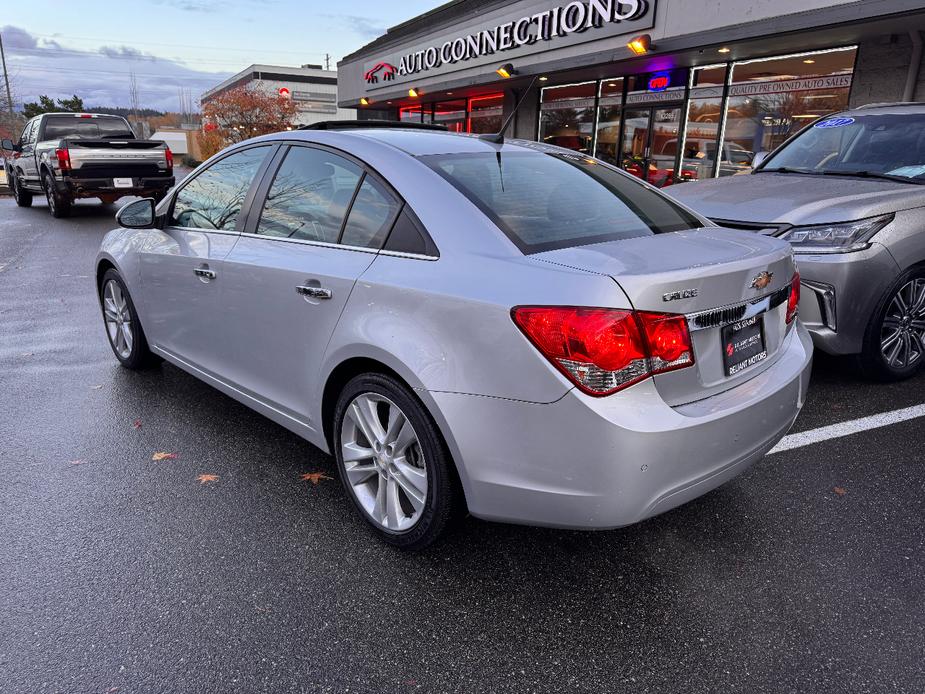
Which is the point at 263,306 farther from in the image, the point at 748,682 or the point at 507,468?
the point at 748,682

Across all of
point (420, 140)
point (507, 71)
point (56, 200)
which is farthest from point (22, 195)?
point (420, 140)

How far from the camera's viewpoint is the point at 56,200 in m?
13.9

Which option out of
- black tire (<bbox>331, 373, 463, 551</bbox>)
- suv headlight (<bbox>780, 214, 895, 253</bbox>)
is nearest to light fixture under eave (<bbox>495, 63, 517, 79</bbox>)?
suv headlight (<bbox>780, 214, 895, 253</bbox>)

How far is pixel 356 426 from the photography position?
2875 millimetres

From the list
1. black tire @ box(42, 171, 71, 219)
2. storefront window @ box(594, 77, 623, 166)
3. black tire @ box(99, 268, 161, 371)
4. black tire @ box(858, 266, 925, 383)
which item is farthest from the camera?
storefront window @ box(594, 77, 623, 166)

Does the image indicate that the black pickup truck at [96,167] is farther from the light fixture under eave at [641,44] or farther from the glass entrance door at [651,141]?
the glass entrance door at [651,141]

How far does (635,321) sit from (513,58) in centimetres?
1591

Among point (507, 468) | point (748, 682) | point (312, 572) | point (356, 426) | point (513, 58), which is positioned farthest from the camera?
point (513, 58)

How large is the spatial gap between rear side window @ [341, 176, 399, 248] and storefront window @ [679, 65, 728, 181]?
37.4 feet

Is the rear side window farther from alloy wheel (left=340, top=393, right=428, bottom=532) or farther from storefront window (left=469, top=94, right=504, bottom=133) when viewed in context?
storefront window (left=469, top=94, right=504, bottom=133)

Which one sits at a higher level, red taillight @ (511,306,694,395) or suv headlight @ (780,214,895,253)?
suv headlight @ (780,214,895,253)

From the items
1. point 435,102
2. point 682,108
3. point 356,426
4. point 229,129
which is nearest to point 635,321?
point 356,426

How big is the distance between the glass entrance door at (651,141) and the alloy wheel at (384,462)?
12.2 metres

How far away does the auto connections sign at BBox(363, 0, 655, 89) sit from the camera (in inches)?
509
